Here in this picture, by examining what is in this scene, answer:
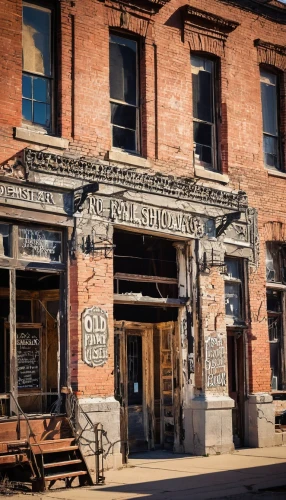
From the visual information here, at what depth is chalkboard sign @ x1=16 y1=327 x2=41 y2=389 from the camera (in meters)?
16.1

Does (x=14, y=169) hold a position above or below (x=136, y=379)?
above

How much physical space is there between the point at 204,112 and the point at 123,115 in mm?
2540

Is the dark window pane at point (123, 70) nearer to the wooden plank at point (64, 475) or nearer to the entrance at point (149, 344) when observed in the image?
the entrance at point (149, 344)

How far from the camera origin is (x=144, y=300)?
16.0m

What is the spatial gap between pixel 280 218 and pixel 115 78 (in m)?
5.52

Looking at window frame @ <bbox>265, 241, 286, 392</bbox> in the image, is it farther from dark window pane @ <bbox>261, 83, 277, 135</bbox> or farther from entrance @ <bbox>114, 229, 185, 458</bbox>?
entrance @ <bbox>114, 229, 185, 458</bbox>

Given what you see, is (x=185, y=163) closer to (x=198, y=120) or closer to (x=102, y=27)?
(x=198, y=120)

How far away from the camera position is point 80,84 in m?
15.1

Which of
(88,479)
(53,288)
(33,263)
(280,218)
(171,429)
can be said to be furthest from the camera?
(280,218)

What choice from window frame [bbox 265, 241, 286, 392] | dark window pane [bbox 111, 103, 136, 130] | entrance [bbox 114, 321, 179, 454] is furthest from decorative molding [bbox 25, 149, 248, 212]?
entrance [bbox 114, 321, 179, 454]

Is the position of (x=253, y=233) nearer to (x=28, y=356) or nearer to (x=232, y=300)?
→ (x=232, y=300)

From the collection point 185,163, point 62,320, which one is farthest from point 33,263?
point 185,163

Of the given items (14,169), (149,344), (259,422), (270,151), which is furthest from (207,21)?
(259,422)

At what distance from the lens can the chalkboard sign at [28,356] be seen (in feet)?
52.7
